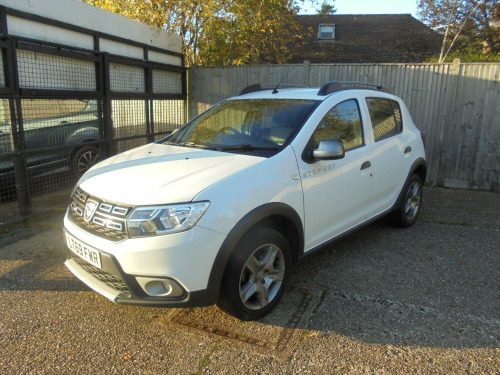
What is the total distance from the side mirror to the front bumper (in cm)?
114

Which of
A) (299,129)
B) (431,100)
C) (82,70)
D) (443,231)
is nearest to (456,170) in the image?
(431,100)

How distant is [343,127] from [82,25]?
4540 millimetres

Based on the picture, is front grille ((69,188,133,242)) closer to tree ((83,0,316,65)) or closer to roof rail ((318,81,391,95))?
roof rail ((318,81,391,95))

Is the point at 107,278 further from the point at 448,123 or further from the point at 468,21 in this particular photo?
the point at 468,21

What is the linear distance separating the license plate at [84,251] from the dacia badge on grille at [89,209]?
0.59 ft

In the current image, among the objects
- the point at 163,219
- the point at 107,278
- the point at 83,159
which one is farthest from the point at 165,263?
the point at 83,159

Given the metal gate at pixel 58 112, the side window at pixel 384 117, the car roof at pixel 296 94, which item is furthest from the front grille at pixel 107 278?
the side window at pixel 384 117

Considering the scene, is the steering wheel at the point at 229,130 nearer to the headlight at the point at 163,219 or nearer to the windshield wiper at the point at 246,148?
the windshield wiper at the point at 246,148

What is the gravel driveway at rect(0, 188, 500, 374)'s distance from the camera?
8.82 feet

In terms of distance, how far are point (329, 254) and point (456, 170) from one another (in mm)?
4419

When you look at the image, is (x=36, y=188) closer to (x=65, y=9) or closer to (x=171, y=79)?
(x=65, y=9)

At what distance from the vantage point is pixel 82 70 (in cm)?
617

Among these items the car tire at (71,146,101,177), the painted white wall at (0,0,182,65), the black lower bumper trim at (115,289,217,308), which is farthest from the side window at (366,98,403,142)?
the painted white wall at (0,0,182,65)

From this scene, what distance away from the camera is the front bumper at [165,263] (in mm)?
2572
